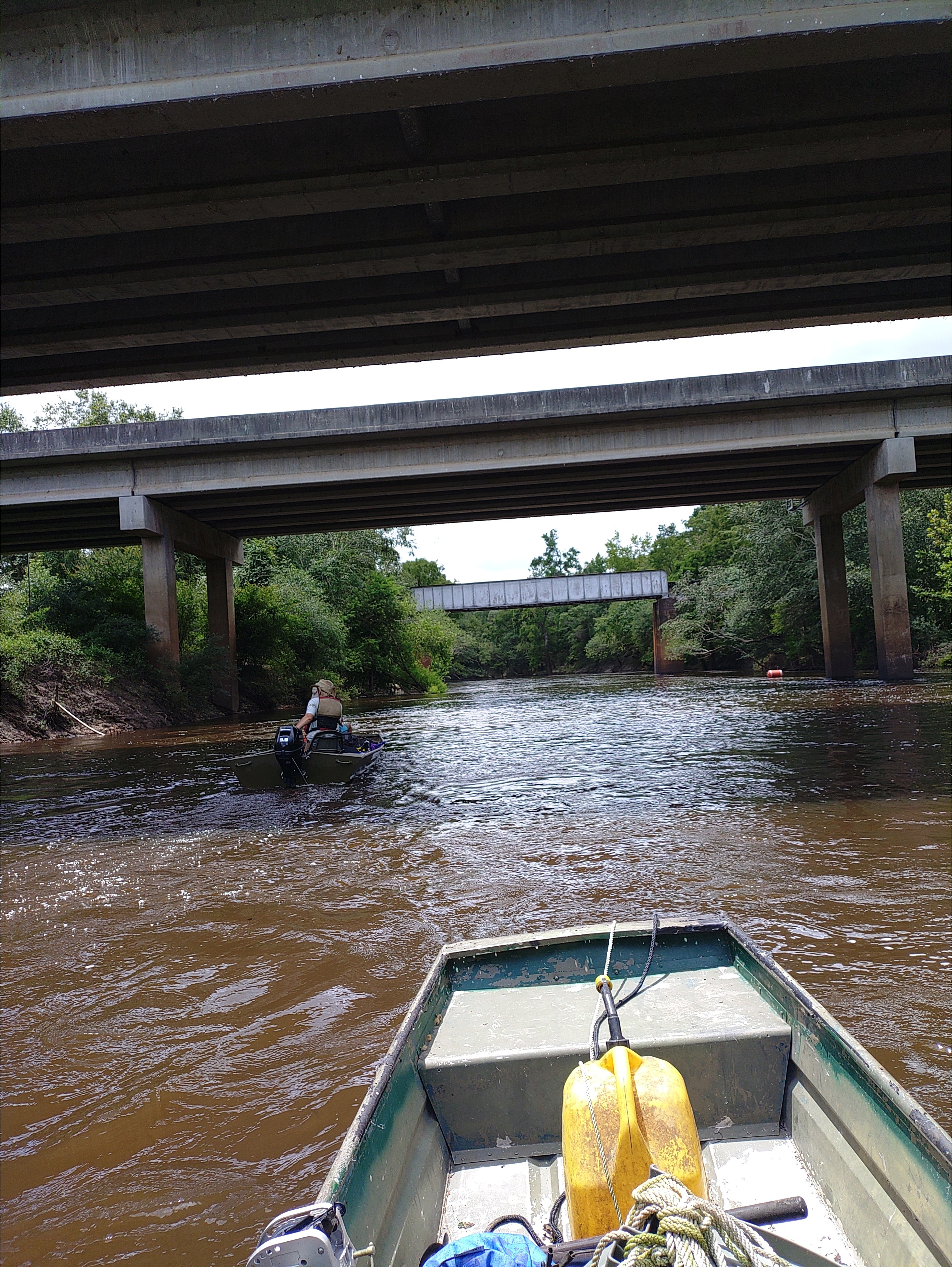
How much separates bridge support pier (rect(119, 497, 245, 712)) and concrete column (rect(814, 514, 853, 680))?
2062cm

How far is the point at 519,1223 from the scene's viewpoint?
246 centimetres

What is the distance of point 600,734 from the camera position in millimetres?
17031

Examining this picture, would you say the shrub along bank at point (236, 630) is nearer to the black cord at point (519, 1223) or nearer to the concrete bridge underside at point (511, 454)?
the concrete bridge underside at point (511, 454)

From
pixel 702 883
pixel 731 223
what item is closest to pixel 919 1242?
→ pixel 702 883

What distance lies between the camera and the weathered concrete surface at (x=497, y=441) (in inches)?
878

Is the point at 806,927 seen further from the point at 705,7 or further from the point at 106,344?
the point at 106,344

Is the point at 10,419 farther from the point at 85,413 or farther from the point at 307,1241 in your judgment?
the point at 307,1241

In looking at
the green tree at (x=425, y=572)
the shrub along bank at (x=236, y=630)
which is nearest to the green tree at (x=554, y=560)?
the green tree at (x=425, y=572)

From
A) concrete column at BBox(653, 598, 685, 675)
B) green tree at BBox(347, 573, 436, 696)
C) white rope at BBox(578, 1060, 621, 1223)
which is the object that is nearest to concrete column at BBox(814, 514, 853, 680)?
green tree at BBox(347, 573, 436, 696)

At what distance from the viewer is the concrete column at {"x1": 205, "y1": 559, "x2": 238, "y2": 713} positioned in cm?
2797

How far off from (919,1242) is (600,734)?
49.1ft

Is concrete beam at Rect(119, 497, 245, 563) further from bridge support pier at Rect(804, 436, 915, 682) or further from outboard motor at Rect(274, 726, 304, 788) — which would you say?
Answer: bridge support pier at Rect(804, 436, 915, 682)

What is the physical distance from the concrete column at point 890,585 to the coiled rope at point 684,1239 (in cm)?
2553

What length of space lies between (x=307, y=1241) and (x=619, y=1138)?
2.99 ft
